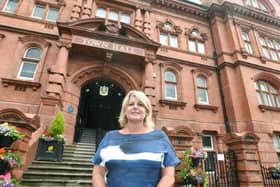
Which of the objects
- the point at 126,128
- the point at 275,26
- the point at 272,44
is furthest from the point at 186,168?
the point at 275,26

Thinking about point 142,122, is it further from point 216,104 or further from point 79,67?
point 216,104

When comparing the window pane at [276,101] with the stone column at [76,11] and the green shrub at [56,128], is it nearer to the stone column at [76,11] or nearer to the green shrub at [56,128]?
the green shrub at [56,128]

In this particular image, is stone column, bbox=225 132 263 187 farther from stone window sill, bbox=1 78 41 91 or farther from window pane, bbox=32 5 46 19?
window pane, bbox=32 5 46 19

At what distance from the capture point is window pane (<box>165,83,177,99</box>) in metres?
11.7

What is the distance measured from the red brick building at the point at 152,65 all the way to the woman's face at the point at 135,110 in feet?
14.7

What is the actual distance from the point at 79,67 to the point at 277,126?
13057 mm

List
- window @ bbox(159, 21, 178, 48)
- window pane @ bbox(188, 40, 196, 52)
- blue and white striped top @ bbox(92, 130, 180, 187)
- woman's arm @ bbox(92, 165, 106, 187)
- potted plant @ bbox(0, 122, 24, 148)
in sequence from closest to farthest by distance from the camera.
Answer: blue and white striped top @ bbox(92, 130, 180, 187) < woman's arm @ bbox(92, 165, 106, 187) < potted plant @ bbox(0, 122, 24, 148) < window @ bbox(159, 21, 178, 48) < window pane @ bbox(188, 40, 196, 52)

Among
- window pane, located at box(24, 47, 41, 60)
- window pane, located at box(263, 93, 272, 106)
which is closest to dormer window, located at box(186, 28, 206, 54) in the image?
window pane, located at box(263, 93, 272, 106)

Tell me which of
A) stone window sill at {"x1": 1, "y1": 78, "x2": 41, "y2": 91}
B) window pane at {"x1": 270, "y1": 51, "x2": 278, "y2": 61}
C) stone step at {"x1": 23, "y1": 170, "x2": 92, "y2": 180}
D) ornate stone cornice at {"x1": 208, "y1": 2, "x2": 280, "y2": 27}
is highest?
ornate stone cornice at {"x1": 208, "y1": 2, "x2": 280, "y2": 27}

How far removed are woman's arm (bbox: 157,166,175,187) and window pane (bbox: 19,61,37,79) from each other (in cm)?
997

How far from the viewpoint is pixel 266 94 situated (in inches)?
512

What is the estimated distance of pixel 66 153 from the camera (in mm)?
7730

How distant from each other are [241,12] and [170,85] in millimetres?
9201

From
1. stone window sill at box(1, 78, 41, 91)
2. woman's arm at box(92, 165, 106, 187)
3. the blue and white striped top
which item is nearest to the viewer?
the blue and white striped top
